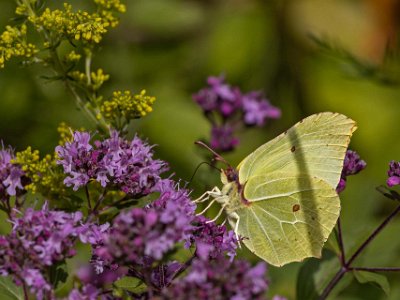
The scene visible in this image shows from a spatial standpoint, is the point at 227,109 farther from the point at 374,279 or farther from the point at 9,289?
the point at 9,289

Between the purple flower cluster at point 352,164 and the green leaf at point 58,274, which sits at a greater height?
the purple flower cluster at point 352,164

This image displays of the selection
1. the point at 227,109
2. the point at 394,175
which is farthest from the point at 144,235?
the point at 227,109

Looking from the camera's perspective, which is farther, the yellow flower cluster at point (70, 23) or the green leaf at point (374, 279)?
the green leaf at point (374, 279)

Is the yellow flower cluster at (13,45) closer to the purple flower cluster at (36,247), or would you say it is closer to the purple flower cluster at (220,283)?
the purple flower cluster at (36,247)

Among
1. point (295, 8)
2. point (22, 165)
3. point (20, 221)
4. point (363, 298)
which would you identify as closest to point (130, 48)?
A: point (295, 8)

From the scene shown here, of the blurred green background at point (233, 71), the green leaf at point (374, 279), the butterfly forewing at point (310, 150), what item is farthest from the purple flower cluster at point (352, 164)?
the blurred green background at point (233, 71)

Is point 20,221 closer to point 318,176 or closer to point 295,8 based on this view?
point 318,176

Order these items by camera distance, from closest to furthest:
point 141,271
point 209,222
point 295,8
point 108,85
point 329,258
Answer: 1. point 141,271
2. point 209,222
3. point 329,258
4. point 108,85
5. point 295,8
